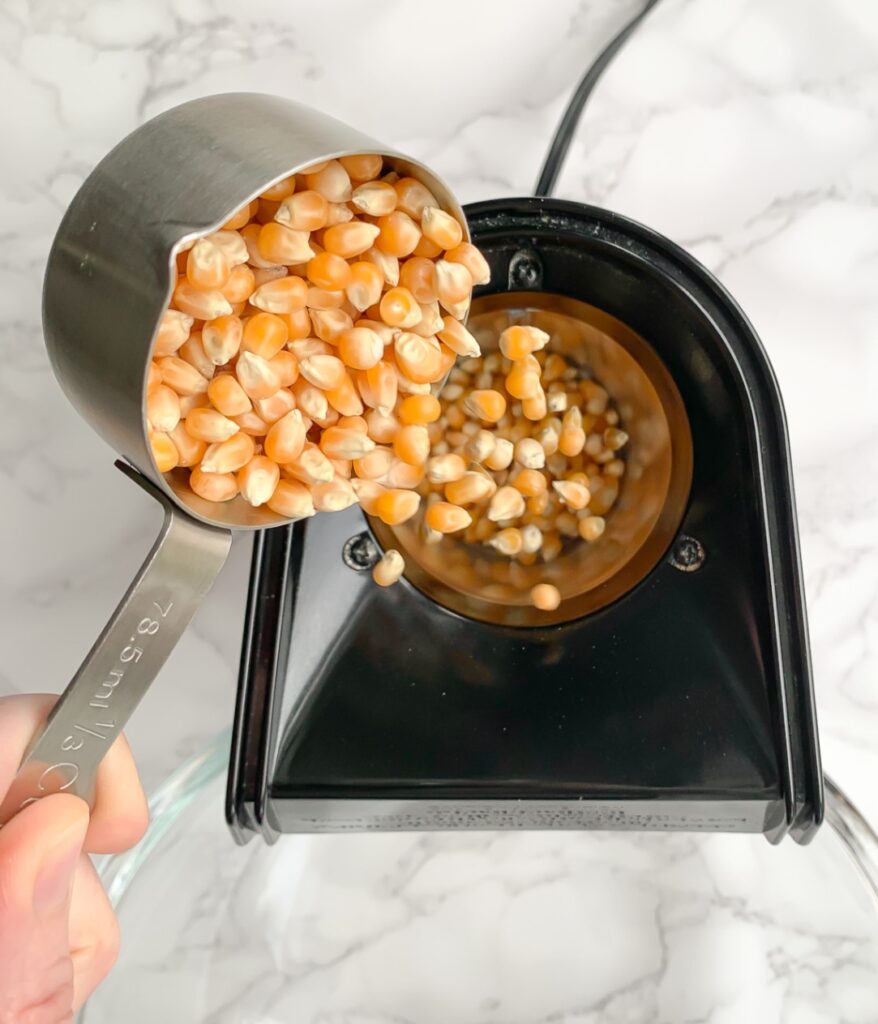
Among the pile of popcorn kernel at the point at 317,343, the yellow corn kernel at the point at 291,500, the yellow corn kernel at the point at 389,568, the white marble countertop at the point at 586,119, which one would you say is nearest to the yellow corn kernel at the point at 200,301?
the pile of popcorn kernel at the point at 317,343

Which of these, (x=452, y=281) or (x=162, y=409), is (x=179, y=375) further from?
(x=452, y=281)

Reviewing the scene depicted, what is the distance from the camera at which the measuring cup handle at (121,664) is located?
0.48 meters

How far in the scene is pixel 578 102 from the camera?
73 cm

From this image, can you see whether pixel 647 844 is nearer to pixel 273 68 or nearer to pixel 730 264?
pixel 730 264

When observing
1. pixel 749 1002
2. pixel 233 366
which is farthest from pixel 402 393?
pixel 749 1002

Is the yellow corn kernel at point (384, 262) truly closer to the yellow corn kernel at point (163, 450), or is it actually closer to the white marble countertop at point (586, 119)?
the yellow corn kernel at point (163, 450)

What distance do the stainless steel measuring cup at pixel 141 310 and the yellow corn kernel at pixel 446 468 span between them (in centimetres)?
14

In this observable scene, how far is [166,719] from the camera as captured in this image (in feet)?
2.59

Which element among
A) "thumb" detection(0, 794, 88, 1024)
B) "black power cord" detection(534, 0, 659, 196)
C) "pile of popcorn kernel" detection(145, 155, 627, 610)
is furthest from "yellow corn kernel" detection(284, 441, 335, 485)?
"black power cord" detection(534, 0, 659, 196)

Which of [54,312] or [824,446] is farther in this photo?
[824,446]

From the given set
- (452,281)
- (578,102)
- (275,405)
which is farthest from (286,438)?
(578,102)

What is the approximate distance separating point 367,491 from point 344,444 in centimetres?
4

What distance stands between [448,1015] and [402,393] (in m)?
0.53

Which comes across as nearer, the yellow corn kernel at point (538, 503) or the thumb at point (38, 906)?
the thumb at point (38, 906)
